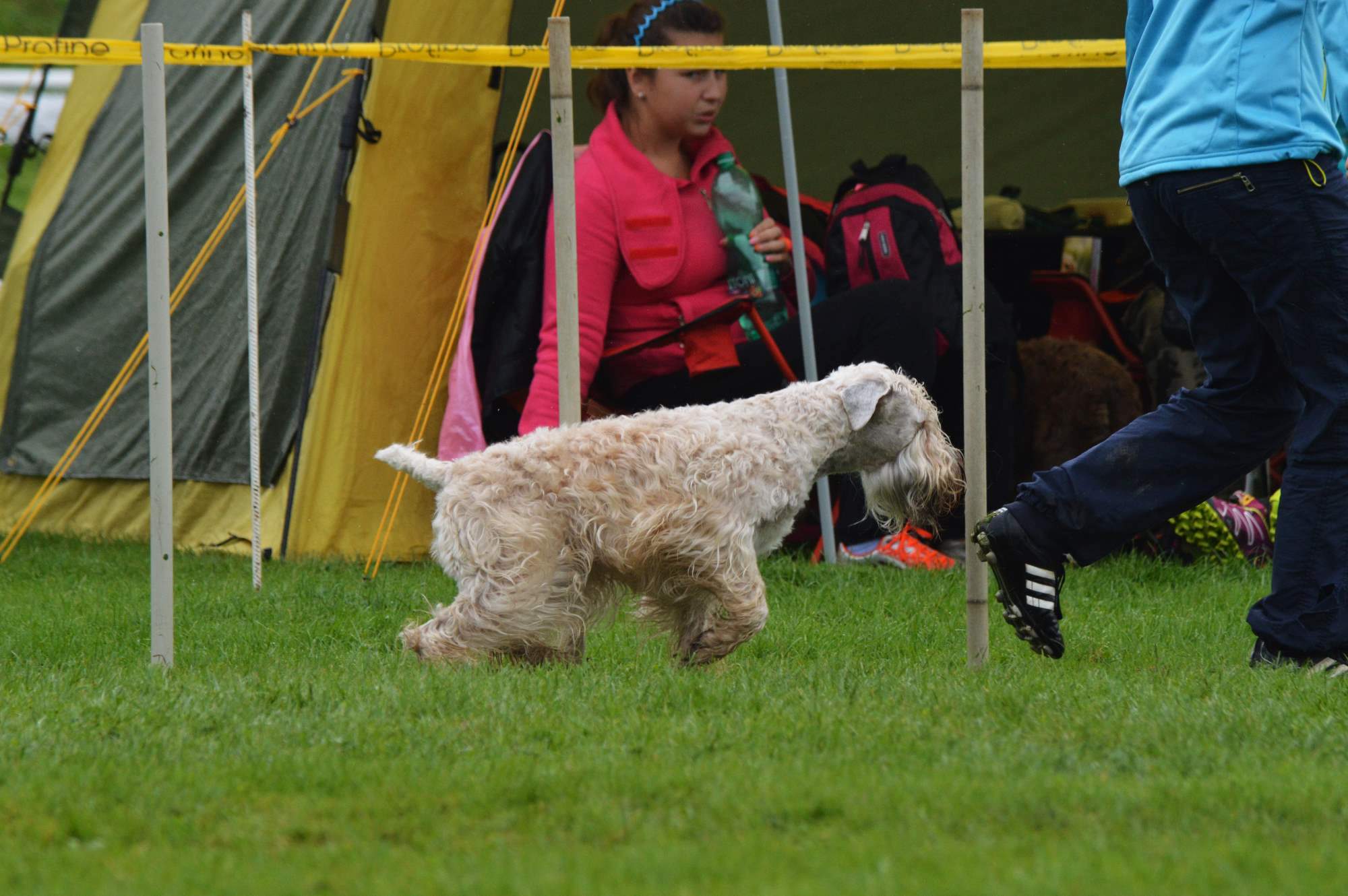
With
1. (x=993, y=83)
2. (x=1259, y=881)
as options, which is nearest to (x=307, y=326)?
(x=993, y=83)

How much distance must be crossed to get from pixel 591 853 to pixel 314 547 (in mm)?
4853

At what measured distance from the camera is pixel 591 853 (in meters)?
2.64

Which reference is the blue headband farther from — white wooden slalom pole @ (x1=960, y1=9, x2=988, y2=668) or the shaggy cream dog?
the shaggy cream dog

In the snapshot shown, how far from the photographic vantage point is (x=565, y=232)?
4688 mm

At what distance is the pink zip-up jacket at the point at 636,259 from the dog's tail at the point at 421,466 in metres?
1.79

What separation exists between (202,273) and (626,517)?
4354mm

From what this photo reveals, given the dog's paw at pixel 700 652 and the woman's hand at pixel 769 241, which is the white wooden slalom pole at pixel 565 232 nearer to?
the dog's paw at pixel 700 652

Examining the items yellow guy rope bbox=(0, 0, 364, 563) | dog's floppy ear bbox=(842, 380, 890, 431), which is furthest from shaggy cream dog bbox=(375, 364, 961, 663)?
yellow guy rope bbox=(0, 0, 364, 563)

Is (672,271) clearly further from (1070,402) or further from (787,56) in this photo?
(1070,402)

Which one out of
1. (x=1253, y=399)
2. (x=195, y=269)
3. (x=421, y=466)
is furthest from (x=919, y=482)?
(x=195, y=269)

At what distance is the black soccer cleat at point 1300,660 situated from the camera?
406 cm

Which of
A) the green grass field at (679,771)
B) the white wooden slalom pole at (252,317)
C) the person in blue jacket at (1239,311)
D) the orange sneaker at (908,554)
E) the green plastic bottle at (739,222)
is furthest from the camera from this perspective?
the green plastic bottle at (739,222)

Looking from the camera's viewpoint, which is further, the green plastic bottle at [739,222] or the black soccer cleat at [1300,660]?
the green plastic bottle at [739,222]

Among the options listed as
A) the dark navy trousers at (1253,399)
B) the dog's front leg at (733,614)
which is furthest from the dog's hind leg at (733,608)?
the dark navy trousers at (1253,399)
